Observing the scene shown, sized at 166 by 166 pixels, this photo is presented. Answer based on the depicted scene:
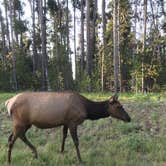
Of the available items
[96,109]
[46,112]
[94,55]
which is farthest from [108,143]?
[94,55]

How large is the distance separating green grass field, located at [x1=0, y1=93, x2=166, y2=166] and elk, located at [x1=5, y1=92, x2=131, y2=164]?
368 mm

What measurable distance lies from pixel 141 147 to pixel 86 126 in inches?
87.5

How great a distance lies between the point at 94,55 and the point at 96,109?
26.6 meters

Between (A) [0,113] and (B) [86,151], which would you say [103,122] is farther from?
(A) [0,113]

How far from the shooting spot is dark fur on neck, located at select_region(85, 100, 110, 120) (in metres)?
9.22

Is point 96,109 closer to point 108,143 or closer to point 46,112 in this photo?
point 46,112

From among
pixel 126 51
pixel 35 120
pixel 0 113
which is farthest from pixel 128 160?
pixel 126 51

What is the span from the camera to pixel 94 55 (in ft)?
117

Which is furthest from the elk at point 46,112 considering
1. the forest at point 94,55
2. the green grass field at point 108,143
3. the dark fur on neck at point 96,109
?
the forest at point 94,55

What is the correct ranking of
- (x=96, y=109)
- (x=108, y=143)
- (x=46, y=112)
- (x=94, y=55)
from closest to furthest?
(x=46, y=112) → (x=96, y=109) → (x=108, y=143) → (x=94, y=55)

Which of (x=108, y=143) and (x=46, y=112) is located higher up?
(x=46, y=112)

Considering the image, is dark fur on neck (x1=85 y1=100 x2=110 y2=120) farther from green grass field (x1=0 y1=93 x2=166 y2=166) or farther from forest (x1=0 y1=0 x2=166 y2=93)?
forest (x1=0 y1=0 x2=166 y2=93)

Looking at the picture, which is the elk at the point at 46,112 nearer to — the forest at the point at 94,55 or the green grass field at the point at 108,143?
the green grass field at the point at 108,143

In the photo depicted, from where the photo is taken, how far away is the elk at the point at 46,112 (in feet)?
28.6
